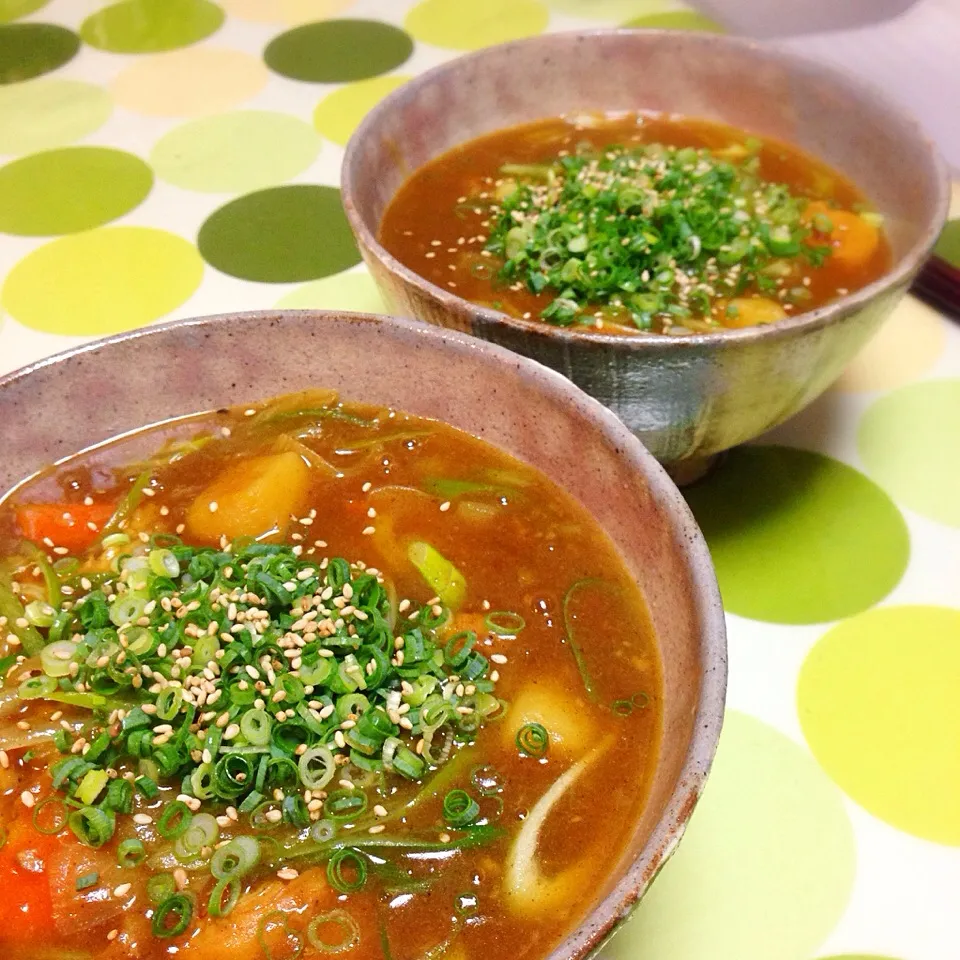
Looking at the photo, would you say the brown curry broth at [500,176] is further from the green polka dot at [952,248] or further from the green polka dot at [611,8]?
the green polka dot at [611,8]

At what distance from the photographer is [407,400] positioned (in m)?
1.77

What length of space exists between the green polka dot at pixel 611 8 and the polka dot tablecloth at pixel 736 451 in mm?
11

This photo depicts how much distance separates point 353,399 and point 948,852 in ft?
4.01

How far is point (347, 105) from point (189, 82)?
59 centimetres

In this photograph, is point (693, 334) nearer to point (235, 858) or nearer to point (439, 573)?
point (439, 573)

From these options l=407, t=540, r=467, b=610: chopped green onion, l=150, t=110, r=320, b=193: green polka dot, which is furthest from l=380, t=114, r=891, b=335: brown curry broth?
l=150, t=110, r=320, b=193: green polka dot

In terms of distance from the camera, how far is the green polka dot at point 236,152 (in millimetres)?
3041

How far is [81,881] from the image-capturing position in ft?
4.01

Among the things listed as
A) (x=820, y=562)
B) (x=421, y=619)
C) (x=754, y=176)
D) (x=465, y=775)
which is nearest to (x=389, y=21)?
(x=754, y=176)

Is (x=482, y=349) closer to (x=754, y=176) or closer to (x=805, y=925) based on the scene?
(x=805, y=925)

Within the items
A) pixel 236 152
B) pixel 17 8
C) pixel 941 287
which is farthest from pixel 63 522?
pixel 17 8

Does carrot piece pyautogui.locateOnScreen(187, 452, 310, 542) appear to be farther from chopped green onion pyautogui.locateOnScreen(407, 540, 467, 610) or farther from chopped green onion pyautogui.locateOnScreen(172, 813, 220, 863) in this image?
chopped green onion pyautogui.locateOnScreen(172, 813, 220, 863)

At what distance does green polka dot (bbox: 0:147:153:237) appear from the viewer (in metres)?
2.89

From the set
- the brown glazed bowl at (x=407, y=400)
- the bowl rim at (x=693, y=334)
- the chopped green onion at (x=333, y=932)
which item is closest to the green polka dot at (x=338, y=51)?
the bowl rim at (x=693, y=334)
